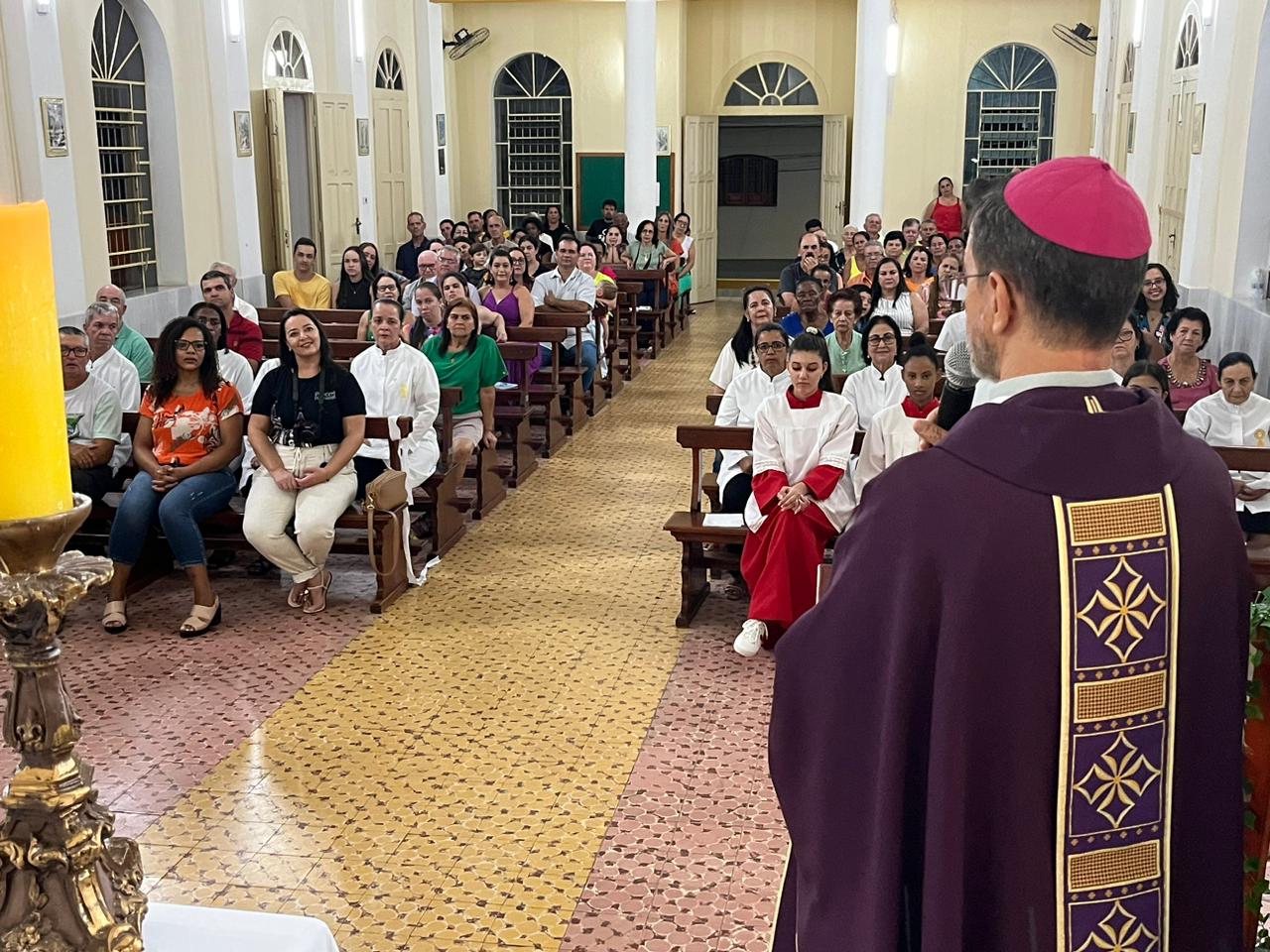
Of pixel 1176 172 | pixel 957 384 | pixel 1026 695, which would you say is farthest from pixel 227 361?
pixel 1176 172

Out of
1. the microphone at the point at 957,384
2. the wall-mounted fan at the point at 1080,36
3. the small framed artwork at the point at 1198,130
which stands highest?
the wall-mounted fan at the point at 1080,36

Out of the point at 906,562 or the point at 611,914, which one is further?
the point at 611,914

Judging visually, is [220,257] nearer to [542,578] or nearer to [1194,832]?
[542,578]

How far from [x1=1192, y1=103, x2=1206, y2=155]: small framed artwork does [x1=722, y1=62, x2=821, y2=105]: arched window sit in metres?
8.30

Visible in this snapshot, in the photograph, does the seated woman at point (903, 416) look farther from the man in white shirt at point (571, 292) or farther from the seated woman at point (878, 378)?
the man in white shirt at point (571, 292)

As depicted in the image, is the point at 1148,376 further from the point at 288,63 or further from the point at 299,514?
the point at 288,63

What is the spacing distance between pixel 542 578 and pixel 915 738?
16.1 feet

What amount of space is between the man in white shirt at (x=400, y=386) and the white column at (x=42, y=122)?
2.71 metres

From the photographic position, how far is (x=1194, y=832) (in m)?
1.77

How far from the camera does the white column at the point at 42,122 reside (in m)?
8.47

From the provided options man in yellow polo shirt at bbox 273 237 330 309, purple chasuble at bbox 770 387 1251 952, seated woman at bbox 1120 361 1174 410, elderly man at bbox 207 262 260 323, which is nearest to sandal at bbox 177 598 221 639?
elderly man at bbox 207 262 260 323

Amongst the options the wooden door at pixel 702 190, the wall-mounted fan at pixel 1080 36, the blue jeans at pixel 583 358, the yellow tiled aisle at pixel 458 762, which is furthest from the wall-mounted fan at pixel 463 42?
the yellow tiled aisle at pixel 458 762

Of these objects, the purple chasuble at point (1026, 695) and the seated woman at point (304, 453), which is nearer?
the purple chasuble at point (1026, 695)

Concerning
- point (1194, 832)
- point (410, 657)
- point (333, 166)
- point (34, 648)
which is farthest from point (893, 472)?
point (333, 166)
